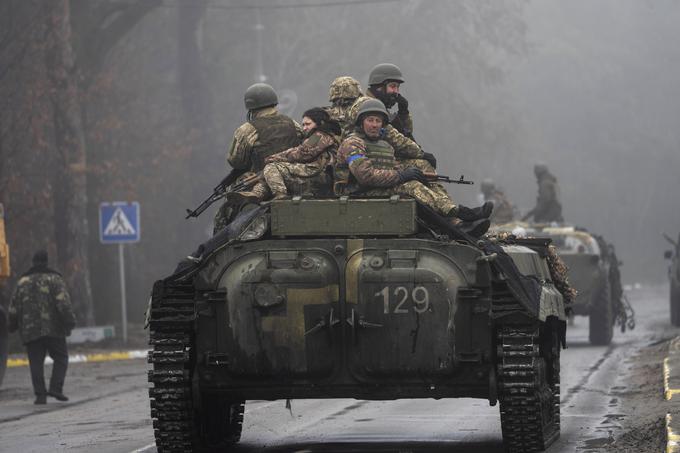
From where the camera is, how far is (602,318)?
27.2 meters

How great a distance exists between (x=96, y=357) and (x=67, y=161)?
5118mm

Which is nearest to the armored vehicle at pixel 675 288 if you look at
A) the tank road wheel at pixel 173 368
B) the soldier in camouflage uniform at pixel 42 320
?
the soldier in camouflage uniform at pixel 42 320

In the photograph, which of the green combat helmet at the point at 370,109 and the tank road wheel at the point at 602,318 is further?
the tank road wheel at the point at 602,318

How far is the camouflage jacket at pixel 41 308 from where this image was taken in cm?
2016

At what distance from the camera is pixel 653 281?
6362 centimetres

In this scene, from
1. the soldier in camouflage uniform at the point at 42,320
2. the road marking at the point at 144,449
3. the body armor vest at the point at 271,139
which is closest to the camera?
the road marking at the point at 144,449

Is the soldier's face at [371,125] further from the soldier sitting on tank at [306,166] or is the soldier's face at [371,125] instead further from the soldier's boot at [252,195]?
the soldier's boot at [252,195]

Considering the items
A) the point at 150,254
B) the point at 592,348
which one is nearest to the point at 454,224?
the point at 592,348

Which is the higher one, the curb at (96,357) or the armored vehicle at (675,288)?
the armored vehicle at (675,288)

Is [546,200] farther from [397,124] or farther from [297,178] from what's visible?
[297,178]

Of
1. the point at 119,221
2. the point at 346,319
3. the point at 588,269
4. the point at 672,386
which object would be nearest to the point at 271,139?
the point at 346,319

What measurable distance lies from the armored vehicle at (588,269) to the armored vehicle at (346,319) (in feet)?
44.1

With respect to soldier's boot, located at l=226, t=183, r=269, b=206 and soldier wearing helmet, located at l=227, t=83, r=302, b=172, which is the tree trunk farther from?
soldier's boot, located at l=226, t=183, r=269, b=206

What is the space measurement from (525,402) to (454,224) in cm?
149
